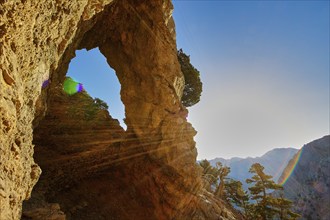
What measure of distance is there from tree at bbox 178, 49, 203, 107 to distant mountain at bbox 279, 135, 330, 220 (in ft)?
A: 216

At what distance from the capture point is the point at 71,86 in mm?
27141

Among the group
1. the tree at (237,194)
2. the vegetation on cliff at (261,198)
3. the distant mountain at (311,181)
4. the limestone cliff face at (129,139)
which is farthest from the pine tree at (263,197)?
the distant mountain at (311,181)

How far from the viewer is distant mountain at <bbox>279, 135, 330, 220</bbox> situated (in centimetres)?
6869

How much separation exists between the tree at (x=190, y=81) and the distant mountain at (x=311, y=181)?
2594 inches

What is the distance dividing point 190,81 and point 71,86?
50.3 feet

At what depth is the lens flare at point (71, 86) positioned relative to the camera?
26.1m

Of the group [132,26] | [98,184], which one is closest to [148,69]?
[132,26]

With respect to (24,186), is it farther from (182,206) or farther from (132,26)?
(132,26)

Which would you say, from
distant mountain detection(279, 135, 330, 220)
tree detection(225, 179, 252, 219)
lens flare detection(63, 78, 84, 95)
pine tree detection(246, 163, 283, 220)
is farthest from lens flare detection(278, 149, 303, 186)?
lens flare detection(63, 78, 84, 95)

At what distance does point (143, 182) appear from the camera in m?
20.7

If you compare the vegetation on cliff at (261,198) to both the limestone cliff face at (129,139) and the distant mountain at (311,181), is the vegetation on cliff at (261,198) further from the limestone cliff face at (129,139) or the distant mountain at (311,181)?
the distant mountain at (311,181)

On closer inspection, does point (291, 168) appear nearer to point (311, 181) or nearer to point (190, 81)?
point (311, 181)

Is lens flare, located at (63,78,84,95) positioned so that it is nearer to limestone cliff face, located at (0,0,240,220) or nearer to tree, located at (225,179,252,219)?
limestone cliff face, located at (0,0,240,220)

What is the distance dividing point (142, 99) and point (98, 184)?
948 centimetres
